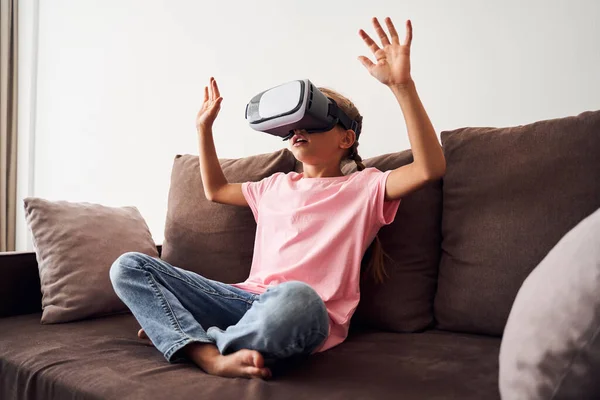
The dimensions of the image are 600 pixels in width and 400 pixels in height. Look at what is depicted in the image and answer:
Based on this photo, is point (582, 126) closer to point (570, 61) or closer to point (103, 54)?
point (570, 61)

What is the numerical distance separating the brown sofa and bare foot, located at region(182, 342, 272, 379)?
0.02m

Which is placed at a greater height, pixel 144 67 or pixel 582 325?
pixel 144 67

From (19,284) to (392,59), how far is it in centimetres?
128

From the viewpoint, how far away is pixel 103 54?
9.30 feet

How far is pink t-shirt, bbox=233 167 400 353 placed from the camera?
1.35m

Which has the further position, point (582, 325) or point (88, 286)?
point (88, 286)

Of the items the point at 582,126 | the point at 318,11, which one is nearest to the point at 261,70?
the point at 318,11

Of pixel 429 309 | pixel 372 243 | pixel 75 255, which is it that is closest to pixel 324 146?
pixel 372 243

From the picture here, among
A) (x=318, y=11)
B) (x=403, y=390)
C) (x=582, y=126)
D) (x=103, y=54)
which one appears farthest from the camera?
(x=103, y=54)

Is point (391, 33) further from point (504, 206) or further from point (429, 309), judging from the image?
point (429, 309)

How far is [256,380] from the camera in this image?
100 centimetres

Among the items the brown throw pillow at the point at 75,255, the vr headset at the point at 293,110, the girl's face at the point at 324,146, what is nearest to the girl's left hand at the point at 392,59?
the vr headset at the point at 293,110

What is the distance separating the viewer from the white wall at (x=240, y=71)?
156 cm

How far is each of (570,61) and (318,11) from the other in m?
0.89
